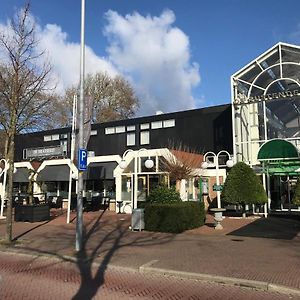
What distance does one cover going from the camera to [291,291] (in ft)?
22.4

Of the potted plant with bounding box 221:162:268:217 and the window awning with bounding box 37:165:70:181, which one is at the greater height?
the window awning with bounding box 37:165:70:181

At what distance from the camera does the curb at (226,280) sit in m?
6.97

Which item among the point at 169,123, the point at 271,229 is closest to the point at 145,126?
the point at 169,123

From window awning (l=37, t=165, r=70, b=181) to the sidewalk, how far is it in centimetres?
1071

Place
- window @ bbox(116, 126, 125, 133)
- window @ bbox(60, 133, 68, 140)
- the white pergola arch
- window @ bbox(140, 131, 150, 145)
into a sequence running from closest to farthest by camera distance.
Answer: the white pergola arch
window @ bbox(140, 131, 150, 145)
window @ bbox(116, 126, 125, 133)
window @ bbox(60, 133, 68, 140)

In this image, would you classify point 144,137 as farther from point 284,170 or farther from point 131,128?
point 284,170

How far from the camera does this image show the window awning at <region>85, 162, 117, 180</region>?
26.3 m

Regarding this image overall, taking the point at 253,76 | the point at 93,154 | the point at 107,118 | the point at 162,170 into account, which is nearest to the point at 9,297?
the point at 162,170

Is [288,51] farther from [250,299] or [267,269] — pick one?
[250,299]

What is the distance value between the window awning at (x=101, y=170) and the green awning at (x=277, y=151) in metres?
9.75

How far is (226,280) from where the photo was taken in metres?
7.66

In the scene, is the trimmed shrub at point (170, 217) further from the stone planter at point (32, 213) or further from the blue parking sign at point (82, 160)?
the stone planter at point (32, 213)

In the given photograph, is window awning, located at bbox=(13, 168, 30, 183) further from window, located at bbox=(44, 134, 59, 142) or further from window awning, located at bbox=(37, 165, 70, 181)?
window, located at bbox=(44, 134, 59, 142)

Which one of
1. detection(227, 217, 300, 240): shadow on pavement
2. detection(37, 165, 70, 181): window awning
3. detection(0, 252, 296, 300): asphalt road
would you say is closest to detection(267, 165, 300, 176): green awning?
detection(227, 217, 300, 240): shadow on pavement
